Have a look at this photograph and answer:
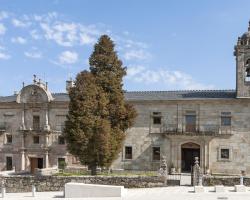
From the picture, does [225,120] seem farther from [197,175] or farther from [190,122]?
[197,175]

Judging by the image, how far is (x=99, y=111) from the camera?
3275 cm

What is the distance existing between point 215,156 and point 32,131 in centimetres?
1872

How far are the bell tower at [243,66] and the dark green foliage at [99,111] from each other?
10721 millimetres

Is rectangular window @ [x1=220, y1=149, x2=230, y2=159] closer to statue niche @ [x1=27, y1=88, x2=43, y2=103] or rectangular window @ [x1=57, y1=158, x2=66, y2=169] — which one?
rectangular window @ [x1=57, y1=158, x2=66, y2=169]

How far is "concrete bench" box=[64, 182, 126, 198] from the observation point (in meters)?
26.9

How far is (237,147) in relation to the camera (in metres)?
39.2

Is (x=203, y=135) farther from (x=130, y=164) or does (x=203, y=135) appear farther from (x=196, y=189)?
(x=196, y=189)

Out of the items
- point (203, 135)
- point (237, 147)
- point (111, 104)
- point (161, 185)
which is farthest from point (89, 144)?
point (237, 147)

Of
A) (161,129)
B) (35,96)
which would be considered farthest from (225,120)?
(35,96)

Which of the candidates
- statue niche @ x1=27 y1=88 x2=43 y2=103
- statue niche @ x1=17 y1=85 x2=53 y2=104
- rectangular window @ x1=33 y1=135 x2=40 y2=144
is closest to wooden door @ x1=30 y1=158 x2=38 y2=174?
rectangular window @ x1=33 y1=135 x2=40 y2=144

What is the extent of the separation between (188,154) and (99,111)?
477 inches

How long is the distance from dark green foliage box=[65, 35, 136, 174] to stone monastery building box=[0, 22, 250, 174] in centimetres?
779

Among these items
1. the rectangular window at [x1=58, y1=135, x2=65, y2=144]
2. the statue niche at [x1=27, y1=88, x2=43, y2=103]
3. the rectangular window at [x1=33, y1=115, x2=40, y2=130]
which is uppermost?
the statue niche at [x1=27, y1=88, x2=43, y2=103]

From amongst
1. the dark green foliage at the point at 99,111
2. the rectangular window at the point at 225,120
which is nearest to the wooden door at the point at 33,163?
the dark green foliage at the point at 99,111
